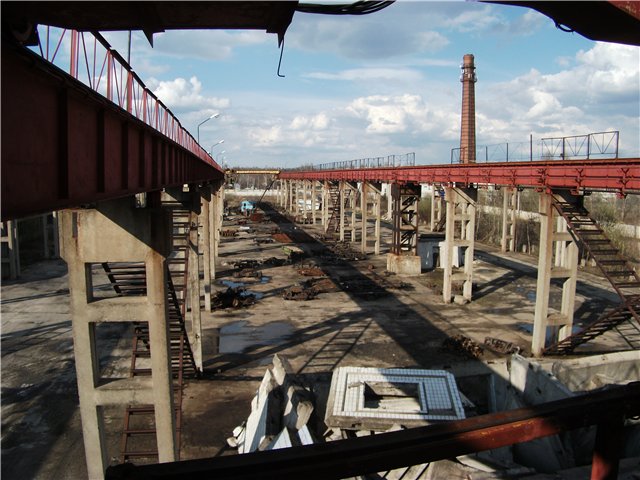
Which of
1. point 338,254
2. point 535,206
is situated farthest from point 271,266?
point 535,206

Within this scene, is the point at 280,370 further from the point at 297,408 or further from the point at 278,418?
the point at 297,408

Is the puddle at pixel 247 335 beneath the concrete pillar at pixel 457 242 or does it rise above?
beneath

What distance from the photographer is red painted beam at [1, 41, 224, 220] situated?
3.05 metres

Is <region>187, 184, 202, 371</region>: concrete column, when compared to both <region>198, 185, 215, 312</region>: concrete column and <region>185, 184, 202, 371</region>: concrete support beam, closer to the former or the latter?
<region>185, 184, 202, 371</region>: concrete support beam

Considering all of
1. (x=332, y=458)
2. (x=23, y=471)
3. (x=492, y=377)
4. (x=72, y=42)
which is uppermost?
(x=72, y=42)

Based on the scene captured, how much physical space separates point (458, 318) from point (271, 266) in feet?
44.3

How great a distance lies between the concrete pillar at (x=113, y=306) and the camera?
8000 millimetres

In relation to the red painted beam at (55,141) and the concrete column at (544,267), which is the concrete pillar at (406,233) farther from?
the red painted beam at (55,141)

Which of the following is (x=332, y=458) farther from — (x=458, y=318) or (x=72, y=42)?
(x=458, y=318)

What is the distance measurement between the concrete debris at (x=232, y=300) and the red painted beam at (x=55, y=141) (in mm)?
15119

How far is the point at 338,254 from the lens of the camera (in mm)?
33844

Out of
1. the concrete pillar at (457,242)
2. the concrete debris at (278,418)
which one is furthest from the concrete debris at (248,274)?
the concrete debris at (278,418)

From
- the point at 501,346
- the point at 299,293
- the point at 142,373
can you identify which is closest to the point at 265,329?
the point at 299,293

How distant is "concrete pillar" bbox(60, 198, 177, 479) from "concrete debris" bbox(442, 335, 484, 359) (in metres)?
9.51
